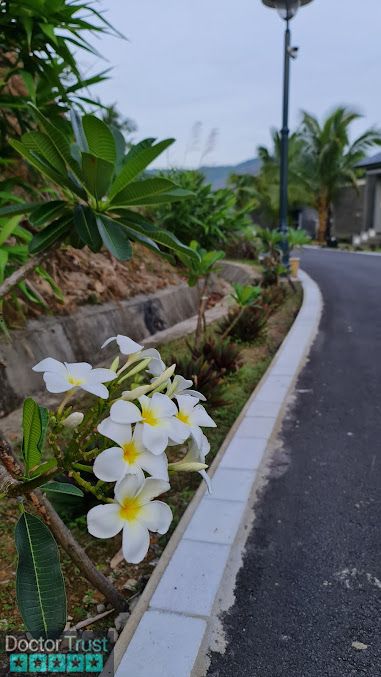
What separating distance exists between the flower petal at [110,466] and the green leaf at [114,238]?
0.62m

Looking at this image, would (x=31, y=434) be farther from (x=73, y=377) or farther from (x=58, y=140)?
(x=58, y=140)

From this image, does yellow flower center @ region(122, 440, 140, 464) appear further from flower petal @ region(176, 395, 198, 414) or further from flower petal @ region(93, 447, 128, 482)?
flower petal @ region(176, 395, 198, 414)

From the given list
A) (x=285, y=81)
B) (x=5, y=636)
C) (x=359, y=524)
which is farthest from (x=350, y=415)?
(x=285, y=81)

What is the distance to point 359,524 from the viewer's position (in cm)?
256

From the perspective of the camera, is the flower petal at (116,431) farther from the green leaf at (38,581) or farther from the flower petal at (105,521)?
the green leaf at (38,581)

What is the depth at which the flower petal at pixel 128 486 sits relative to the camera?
106 centimetres

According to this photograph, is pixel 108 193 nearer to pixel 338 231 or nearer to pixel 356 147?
pixel 356 147

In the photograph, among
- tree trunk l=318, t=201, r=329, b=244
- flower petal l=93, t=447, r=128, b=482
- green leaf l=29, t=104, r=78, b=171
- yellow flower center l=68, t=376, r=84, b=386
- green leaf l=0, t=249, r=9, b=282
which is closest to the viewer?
flower petal l=93, t=447, r=128, b=482

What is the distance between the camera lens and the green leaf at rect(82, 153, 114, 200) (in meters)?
1.35

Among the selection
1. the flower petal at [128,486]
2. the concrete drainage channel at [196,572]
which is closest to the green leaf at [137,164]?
the flower petal at [128,486]

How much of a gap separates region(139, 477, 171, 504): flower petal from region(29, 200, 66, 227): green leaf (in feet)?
3.04

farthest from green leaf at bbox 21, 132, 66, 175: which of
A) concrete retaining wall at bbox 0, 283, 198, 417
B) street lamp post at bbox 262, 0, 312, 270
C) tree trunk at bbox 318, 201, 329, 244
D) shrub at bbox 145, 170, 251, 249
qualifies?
tree trunk at bbox 318, 201, 329, 244

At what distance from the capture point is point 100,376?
1.20 meters

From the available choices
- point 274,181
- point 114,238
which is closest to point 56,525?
point 114,238
